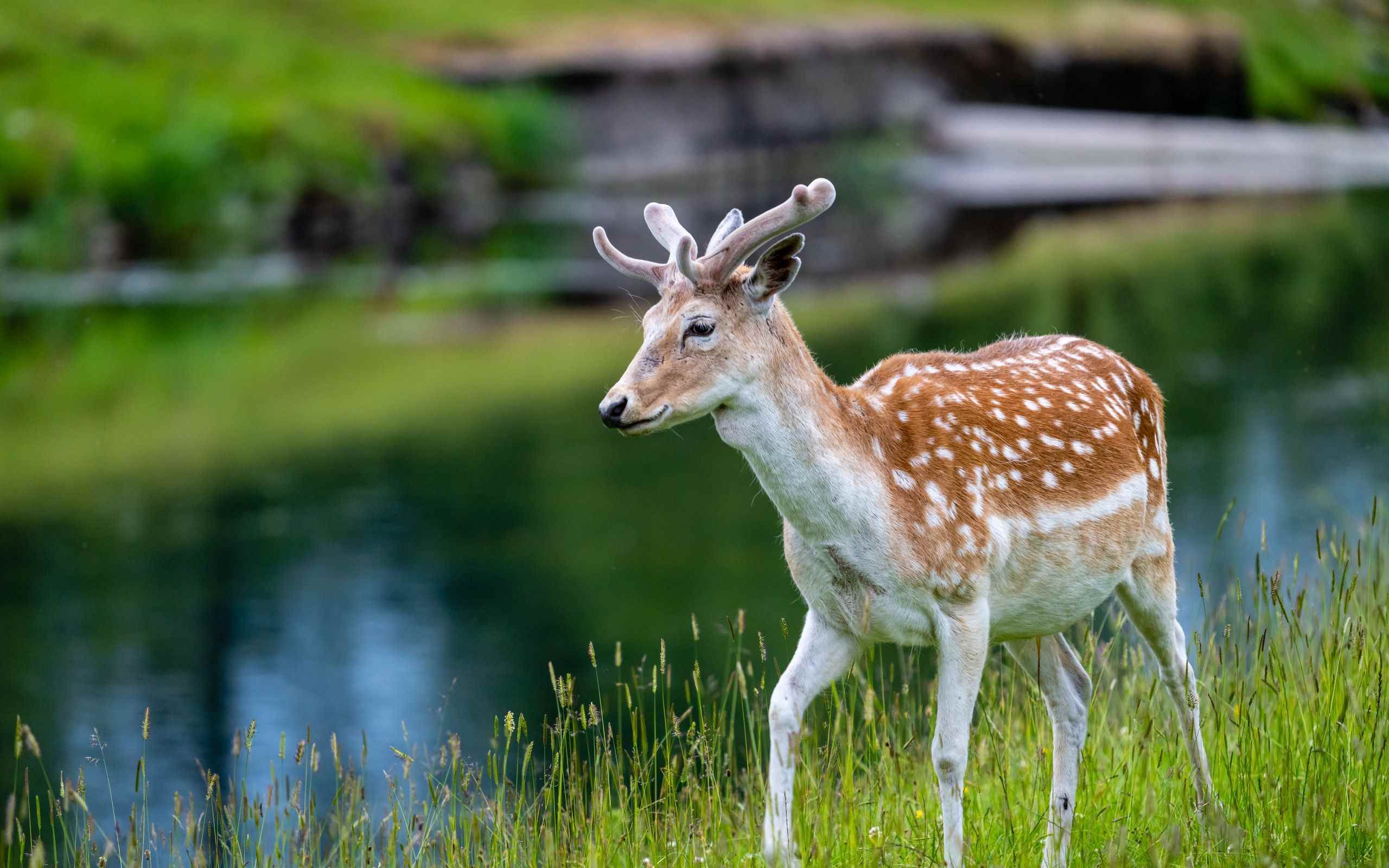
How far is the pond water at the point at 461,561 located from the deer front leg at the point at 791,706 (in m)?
4.59

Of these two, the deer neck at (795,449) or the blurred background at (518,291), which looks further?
the blurred background at (518,291)

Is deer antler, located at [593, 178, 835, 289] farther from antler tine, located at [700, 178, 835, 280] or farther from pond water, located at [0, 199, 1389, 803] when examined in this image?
pond water, located at [0, 199, 1389, 803]

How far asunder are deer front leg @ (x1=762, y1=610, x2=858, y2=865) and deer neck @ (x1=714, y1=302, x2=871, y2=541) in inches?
13.2

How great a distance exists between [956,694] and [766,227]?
1.51m

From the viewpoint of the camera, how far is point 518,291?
33188 millimetres

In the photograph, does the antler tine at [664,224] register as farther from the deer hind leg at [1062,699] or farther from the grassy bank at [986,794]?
the deer hind leg at [1062,699]

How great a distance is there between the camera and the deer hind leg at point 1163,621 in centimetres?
560

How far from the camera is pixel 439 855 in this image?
251 inches

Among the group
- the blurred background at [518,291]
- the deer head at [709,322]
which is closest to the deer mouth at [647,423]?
the deer head at [709,322]

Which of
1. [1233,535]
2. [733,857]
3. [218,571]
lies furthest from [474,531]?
[733,857]

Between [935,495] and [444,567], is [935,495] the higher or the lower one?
the higher one

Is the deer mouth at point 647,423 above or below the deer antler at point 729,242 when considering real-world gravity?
below

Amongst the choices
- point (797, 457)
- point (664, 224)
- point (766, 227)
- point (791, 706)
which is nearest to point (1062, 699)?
point (791, 706)

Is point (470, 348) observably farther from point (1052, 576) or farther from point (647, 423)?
point (647, 423)
